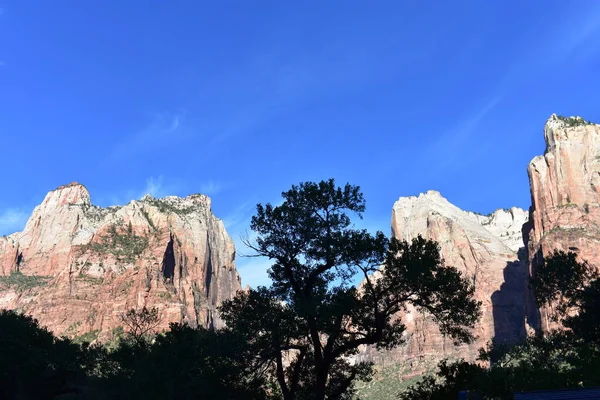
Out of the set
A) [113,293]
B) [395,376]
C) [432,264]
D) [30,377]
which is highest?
[113,293]

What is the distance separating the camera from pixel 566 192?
17225 cm

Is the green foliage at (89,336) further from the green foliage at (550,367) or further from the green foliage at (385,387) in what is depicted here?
the green foliage at (550,367)

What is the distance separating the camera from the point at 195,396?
111 feet

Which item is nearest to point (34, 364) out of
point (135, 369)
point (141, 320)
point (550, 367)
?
point (135, 369)

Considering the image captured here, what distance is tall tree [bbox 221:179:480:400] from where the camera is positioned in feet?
87.6

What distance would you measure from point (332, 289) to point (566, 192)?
17376 cm

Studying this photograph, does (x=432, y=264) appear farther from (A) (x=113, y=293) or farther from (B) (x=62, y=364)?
(A) (x=113, y=293)

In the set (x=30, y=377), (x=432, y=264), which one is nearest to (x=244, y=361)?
(x=432, y=264)

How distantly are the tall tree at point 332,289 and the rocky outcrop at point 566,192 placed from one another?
149351 mm

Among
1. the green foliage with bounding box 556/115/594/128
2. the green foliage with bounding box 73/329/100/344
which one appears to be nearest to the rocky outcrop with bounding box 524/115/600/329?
the green foliage with bounding box 556/115/594/128

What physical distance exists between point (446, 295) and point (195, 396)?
19482mm

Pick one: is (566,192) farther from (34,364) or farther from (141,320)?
(34,364)

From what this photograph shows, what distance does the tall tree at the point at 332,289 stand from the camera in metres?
26.7

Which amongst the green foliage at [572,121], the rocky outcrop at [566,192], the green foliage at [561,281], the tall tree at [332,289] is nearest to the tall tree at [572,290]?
the green foliage at [561,281]
